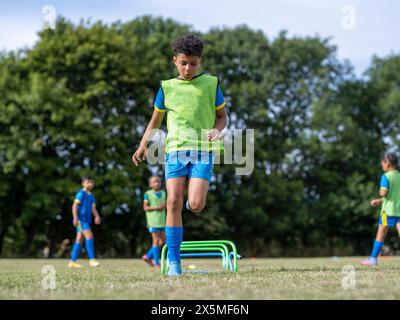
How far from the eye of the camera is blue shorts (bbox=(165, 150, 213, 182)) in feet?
21.2

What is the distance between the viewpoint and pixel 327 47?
36.6 meters

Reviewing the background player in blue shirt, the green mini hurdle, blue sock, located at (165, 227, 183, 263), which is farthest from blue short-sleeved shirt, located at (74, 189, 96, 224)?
blue sock, located at (165, 227, 183, 263)

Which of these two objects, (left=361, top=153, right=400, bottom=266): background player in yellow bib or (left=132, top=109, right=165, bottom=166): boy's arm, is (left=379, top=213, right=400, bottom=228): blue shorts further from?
(left=132, top=109, right=165, bottom=166): boy's arm

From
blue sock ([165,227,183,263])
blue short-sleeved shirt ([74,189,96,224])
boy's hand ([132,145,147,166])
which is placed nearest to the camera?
blue sock ([165,227,183,263])

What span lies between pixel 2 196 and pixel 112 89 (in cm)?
710

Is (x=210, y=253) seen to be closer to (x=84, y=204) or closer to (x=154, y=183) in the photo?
(x=154, y=183)

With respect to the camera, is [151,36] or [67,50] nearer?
[67,50]

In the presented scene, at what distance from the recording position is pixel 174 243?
6680 mm

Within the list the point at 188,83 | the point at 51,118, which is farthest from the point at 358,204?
the point at 188,83

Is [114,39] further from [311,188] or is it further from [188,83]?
[188,83]

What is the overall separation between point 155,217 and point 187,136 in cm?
665

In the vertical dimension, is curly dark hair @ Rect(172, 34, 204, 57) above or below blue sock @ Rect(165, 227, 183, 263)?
above

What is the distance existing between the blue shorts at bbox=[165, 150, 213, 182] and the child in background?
629 cm

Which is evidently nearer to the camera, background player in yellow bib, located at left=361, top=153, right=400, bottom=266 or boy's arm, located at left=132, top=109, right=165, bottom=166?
boy's arm, located at left=132, top=109, right=165, bottom=166
